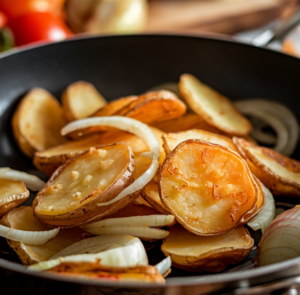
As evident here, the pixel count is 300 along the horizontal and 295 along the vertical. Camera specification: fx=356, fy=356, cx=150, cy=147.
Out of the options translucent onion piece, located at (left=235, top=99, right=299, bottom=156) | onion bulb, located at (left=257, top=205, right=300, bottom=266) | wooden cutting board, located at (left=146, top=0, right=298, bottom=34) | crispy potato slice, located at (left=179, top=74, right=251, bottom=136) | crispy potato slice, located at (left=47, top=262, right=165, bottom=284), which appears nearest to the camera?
crispy potato slice, located at (left=47, top=262, right=165, bottom=284)

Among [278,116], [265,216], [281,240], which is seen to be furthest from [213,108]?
[281,240]

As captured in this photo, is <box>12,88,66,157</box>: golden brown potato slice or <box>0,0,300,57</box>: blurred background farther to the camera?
<box>0,0,300,57</box>: blurred background

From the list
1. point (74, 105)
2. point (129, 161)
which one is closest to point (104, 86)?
point (74, 105)

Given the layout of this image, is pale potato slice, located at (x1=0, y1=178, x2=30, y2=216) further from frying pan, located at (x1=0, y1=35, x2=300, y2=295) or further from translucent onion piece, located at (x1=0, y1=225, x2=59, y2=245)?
frying pan, located at (x1=0, y1=35, x2=300, y2=295)

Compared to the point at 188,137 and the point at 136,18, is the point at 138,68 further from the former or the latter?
the point at 136,18

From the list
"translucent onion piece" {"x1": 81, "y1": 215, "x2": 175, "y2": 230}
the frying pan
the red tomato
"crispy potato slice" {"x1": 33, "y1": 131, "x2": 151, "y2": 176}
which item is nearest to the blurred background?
the red tomato

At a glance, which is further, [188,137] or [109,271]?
[188,137]
